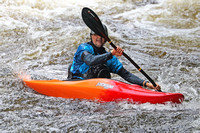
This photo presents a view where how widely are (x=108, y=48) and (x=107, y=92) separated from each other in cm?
323

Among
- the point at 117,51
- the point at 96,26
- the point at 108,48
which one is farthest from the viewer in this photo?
the point at 108,48

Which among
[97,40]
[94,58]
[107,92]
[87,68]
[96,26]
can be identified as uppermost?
[96,26]

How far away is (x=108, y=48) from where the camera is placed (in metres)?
6.45

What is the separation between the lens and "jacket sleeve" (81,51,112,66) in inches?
125

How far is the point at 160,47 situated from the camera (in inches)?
253

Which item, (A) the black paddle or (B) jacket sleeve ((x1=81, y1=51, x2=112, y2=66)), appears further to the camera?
(A) the black paddle

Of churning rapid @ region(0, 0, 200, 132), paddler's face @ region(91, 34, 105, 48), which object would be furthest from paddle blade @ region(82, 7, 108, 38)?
churning rapid @ region(0, 0, 200, 132)

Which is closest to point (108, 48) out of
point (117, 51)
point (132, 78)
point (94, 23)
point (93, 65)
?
point (132, 78)

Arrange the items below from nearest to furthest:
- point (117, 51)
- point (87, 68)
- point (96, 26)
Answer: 1. point (117, 51)
2. point (96, 26)
3. point (87, 68)

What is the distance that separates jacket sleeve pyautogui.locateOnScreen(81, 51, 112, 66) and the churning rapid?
0.51 meters

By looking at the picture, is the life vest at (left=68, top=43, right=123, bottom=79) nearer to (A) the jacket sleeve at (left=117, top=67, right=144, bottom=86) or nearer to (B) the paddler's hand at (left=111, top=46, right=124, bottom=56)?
(A) the jacket sleeve at (left=117, top=67, right=144, bottom=86)

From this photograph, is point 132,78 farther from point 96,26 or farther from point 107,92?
point 96,26

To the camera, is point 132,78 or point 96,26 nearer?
point 96,26

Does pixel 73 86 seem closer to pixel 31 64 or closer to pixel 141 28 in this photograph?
pixel 31 64
